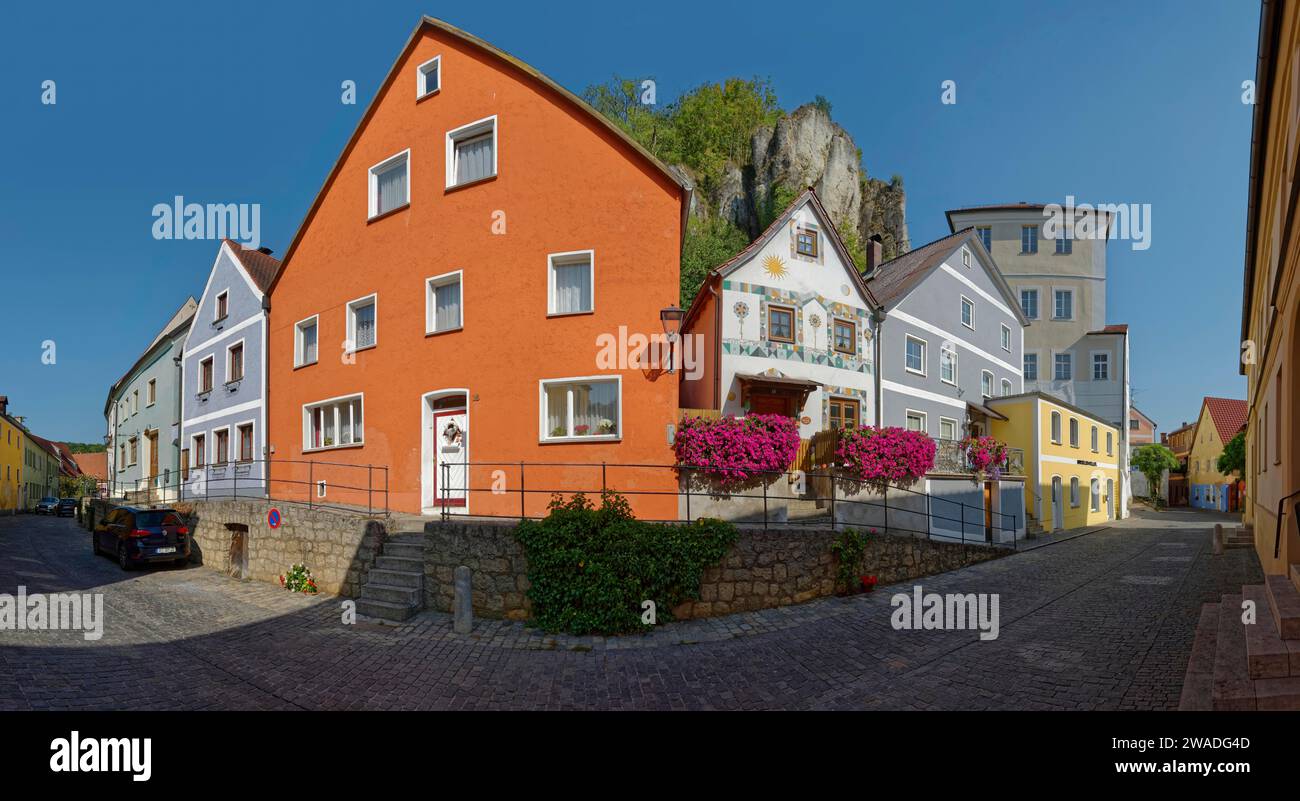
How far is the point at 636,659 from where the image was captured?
7457 millimetres

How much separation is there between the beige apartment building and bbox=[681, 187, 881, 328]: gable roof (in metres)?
20.8

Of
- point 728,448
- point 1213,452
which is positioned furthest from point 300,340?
point 1213,452

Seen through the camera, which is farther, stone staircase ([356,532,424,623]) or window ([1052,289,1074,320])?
window ([1052,289,1074,320])

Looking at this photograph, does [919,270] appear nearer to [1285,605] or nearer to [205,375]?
[1285,605]

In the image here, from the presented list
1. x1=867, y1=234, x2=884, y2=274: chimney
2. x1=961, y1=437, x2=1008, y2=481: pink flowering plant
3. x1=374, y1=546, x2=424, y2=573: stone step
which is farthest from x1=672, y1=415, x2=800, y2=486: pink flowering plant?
x1=867, y1=234, x2=884, y2=274: chimney

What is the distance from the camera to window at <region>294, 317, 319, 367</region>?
17680 mm

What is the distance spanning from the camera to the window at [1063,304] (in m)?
34.2

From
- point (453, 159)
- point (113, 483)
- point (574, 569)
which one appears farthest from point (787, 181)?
point (113, 483)

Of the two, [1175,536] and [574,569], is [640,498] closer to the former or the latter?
[574,569]

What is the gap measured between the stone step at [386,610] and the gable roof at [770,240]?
371 inches

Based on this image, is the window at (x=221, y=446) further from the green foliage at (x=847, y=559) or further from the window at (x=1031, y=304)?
the window at (x=1031, y=304)

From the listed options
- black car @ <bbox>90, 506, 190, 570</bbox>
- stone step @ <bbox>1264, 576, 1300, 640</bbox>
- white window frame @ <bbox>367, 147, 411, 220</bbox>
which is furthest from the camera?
white window frame @ <bbox>367, 147, 411, 220</bbox>

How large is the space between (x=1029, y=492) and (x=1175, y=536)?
16.8 feet

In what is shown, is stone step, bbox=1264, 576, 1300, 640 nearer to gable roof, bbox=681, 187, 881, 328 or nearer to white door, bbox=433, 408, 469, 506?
gable roof, bbox=681, 187, 881, 328
